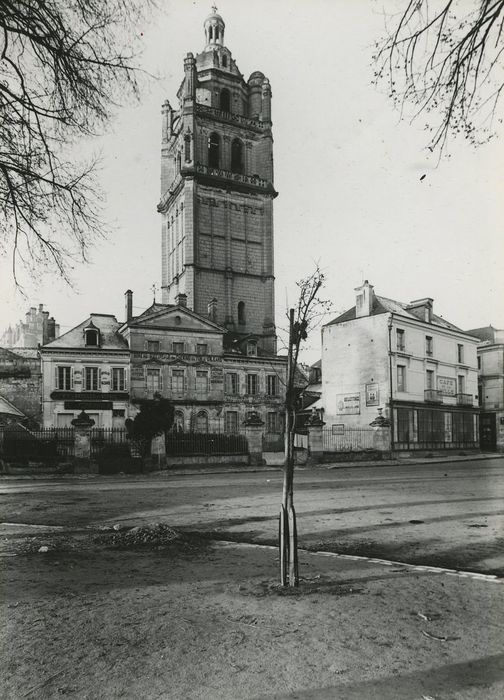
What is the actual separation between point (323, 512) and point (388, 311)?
2616cm

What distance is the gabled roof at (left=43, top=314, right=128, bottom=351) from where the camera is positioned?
36.8 m

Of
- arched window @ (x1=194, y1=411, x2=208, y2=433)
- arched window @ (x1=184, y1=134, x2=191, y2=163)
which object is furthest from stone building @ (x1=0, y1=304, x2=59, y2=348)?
arched window @ (x1=184, y1=134, x2=191, y2=163)

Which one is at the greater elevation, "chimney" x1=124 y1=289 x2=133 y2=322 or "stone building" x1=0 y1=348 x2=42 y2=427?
"chimney" x1=124 y1=289 x2=133 y2=322

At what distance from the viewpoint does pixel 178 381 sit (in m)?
39.3

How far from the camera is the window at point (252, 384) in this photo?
41.9m

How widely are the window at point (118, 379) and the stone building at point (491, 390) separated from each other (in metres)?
27.6

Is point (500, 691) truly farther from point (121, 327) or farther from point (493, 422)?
point (493, 422)

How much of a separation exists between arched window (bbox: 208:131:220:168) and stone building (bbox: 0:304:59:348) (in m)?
21.2

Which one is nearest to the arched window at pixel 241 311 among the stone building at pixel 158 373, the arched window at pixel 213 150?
the stone building at pixel 158 373

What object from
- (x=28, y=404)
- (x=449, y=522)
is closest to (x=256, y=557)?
(x=449, y=522)

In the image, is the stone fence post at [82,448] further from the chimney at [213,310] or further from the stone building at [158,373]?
the chimney at [213,310]

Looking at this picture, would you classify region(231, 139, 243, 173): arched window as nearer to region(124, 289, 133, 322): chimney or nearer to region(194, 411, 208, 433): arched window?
region(124, 289, 133, 322): chimney

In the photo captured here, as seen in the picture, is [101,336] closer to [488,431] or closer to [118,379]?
[118,379]

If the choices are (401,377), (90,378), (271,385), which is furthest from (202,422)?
(401,377)
